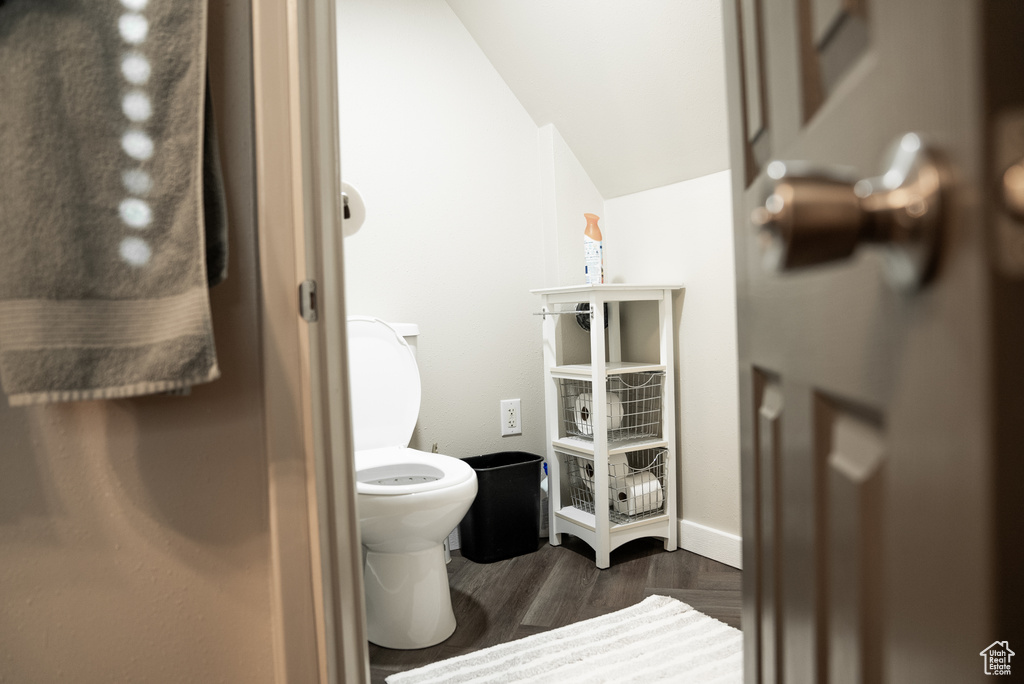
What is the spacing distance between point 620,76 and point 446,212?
76 cm

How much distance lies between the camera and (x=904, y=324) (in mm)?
201

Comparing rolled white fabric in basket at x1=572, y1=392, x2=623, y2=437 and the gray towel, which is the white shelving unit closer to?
rolled white fabric in basket at x1=572, y1=392, x2=623, y2=437

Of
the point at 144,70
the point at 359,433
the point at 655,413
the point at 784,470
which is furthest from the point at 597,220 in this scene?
the point at 784,470

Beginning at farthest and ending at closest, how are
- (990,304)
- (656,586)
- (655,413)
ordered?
(655,413) < (656,586) < (990,304)

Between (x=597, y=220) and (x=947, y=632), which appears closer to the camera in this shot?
(x=947, y=632)

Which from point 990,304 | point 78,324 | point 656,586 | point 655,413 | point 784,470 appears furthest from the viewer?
point 655,413

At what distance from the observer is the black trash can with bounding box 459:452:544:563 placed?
2.15 meters

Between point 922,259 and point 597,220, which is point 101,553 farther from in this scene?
point 597,220

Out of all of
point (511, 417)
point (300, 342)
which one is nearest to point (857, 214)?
point (300, 342)

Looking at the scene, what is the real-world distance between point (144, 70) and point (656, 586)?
181 centimetres

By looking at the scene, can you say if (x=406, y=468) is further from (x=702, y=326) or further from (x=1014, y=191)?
(x=1014, y=191)

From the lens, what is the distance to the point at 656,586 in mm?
1920

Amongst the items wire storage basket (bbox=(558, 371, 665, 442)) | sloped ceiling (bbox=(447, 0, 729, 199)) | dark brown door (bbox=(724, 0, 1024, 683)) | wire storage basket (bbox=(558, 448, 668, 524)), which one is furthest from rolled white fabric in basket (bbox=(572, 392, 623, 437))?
dark brown door (bbox=(724, 0, 1024, 683))

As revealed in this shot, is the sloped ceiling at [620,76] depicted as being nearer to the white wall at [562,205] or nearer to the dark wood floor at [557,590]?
the white wall at [562,205]
